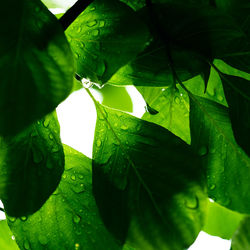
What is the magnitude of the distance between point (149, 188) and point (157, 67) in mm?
172

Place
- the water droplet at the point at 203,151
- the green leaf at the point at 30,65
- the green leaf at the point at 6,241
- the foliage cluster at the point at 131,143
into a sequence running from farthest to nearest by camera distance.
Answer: the green leaf at the point at 6,241 → the water droplet at the point at 203,151 → the foliage cluster at the point at 131,143 → the green leaf at the point at 30,65

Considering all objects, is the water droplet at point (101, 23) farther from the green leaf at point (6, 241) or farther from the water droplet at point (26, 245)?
the green leaf at point (6, 241)

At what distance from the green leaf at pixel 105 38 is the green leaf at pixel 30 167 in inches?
3.9

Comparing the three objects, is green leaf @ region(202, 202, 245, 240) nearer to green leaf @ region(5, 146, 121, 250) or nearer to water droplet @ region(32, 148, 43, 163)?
green leaf @ region(5, 146, 121, 250)

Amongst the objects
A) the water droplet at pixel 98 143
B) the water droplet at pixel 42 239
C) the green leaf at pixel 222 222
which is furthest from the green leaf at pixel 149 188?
the green leaf at pixel 222 222

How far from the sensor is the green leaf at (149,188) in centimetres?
47

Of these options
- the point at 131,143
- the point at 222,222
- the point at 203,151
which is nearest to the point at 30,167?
the point at 131,143

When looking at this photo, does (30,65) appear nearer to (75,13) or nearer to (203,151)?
(75,13)

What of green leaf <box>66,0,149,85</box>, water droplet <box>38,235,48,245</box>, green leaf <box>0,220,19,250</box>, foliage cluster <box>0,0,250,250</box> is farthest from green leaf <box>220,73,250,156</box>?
green leaf <box>0,220,19,250</box>

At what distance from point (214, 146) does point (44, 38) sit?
12.3 inches

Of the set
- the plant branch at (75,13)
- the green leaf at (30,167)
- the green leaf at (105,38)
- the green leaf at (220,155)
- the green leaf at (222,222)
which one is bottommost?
the green leaf at (222,222)

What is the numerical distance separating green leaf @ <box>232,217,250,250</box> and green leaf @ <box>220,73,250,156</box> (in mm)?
97

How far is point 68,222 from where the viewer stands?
550mm

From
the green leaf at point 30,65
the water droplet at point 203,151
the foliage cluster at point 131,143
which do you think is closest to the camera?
the green leaf at point 30,65
